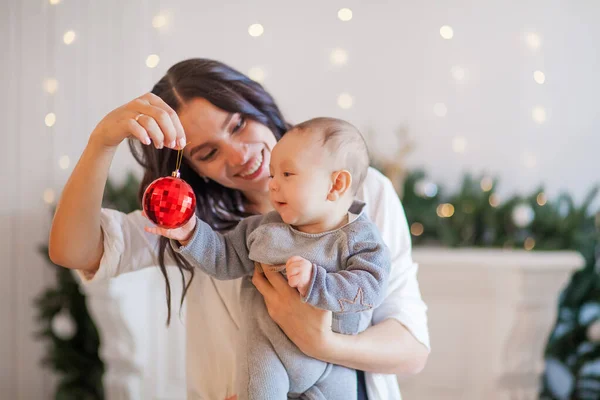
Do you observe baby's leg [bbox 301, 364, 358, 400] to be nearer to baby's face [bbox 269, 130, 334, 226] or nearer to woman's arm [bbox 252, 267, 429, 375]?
woman's arm [bbox 252, 267, 429, 375]

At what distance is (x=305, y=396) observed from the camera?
1.05 m

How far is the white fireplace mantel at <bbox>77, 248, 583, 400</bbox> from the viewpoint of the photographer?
2221 mm

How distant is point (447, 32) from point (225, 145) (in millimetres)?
1566

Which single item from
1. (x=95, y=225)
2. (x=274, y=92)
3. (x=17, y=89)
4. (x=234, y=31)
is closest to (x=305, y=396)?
(x=95, y=225)

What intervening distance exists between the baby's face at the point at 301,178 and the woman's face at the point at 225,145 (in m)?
0.24

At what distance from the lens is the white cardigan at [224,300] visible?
4.00 feet

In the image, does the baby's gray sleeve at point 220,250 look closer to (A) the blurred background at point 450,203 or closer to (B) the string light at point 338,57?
(A) the blurred background at point 450,203

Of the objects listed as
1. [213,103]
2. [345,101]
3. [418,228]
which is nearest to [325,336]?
[213,103]

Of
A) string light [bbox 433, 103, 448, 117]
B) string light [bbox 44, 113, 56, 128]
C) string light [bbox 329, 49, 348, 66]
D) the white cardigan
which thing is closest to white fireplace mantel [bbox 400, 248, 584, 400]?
string light [bbox 433, 103, 448, 117]

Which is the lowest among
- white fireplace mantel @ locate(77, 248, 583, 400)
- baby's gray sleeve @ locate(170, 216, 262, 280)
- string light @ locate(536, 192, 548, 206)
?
white fireplace mantel @ locate(77, 248, 583, 400)

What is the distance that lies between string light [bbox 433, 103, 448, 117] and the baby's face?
172 cm

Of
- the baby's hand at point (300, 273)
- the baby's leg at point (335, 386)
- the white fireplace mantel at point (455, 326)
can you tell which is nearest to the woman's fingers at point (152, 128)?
the baby's hand at point (300, 273)

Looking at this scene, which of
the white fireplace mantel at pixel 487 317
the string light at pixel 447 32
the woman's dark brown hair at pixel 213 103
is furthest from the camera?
the string light at pixel 447 32

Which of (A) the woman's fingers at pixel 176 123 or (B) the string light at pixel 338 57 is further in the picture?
(B) the string light at pixel 338 57
